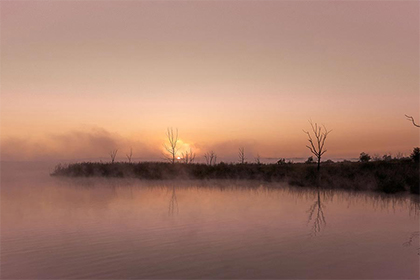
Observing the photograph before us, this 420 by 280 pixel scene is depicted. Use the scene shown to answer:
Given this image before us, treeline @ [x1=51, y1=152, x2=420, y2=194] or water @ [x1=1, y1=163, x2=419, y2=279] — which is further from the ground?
treeline @ [x1=51, y1=152, x2=420, y2=194]

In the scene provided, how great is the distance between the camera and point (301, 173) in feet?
94.6

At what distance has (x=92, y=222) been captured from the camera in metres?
12.4

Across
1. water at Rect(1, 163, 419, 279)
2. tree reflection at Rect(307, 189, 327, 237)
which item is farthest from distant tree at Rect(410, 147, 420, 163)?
tree reflection at Rect(307, 189, 327, 237)

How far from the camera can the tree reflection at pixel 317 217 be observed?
11.3 meters

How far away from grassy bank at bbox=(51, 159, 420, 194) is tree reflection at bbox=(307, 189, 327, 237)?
6271mm

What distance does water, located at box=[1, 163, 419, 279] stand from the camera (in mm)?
7277

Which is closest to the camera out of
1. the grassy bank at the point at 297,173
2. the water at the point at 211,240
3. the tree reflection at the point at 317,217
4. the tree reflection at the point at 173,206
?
the water at the point at 211,240

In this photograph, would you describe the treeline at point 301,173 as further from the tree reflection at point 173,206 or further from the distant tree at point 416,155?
the tree reflection at point 173,206

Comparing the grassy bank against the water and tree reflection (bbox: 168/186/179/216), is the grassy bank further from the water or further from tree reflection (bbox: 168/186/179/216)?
tree reflection (bbox: 168/186/179/216)

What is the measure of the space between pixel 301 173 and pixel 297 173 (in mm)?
590

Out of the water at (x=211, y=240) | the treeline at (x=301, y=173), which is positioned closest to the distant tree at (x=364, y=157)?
the treeline at (x=301, y=173)

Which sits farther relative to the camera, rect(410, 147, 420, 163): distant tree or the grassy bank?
rect(410, 147, 420, 163): distant tree

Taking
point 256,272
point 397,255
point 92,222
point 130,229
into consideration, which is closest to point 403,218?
point 397,255

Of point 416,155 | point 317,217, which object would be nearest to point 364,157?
point 416,155
